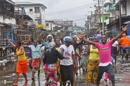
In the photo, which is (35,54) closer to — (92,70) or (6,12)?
(92,70)

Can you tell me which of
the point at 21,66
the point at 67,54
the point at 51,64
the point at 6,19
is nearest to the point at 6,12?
the point at 6,19

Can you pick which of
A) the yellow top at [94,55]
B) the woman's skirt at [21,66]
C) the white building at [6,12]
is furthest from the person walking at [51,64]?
the white building at [6,12]

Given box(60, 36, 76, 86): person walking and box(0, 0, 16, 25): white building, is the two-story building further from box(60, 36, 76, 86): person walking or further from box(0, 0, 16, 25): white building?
box(60, 36, 76, 86): person walking

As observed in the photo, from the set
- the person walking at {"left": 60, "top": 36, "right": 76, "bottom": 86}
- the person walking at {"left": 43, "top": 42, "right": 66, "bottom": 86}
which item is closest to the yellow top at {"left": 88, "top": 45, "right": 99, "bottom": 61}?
the person walking at {"left": 60, "top": 36, "right": 76, "bottom": 86}

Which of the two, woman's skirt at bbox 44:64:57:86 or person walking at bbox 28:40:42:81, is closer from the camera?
woman's skirt at bbox 44:64:57:86

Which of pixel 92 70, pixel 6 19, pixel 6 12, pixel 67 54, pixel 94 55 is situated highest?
pixel 6 12

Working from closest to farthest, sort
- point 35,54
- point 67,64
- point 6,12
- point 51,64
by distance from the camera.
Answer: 1. point 51,64
2. point 67,64
3. point 35,54
4. point 6,12

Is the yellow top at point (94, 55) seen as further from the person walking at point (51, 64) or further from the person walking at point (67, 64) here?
the person walking at point (51, 64)

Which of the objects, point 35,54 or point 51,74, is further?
point 35,54

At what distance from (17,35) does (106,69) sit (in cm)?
2590

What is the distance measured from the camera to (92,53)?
359 inches

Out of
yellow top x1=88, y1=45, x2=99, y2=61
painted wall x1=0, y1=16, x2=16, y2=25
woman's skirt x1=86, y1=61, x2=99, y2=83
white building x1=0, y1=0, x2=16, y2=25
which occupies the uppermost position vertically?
white building x1=0, y1=0, x2=16, y2=25

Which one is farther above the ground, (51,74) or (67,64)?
(67,64)

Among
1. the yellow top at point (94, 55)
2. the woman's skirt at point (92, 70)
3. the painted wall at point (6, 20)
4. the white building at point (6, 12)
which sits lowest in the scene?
the woman's skirt at point (92, 70)
